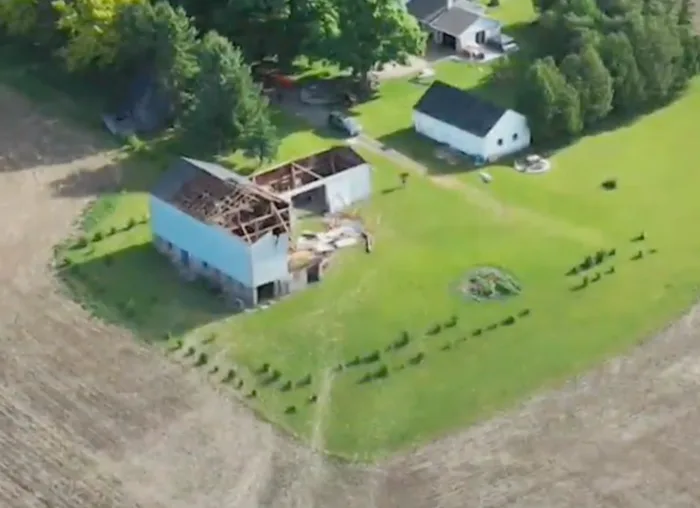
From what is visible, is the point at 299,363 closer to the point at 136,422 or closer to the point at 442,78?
the point at 136,422

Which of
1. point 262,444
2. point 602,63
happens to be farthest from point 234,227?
point 602,63

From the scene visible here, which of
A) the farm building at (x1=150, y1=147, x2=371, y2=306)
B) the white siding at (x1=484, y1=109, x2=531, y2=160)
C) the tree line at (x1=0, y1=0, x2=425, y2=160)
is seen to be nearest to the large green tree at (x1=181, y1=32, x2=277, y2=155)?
the tree line at (x1=0, y1=0, x2=425, y2=160)

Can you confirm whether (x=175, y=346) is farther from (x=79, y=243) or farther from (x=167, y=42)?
(x=167, y=42)

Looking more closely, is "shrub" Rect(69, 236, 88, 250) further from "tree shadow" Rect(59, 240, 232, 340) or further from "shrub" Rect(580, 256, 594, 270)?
"shrub" Rect(580, 256, 594, 270)

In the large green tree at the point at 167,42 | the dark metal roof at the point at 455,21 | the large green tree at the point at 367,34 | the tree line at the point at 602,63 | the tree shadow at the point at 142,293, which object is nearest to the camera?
the tree shadow at the point at 142,293

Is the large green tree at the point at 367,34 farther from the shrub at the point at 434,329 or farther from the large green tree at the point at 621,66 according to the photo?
the shrub at the point at 434,329

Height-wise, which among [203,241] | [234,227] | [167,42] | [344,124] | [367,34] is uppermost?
[167,42]

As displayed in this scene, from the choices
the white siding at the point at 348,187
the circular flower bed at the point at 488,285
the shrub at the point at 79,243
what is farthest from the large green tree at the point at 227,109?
the circular flower bed at the point at 488,285
